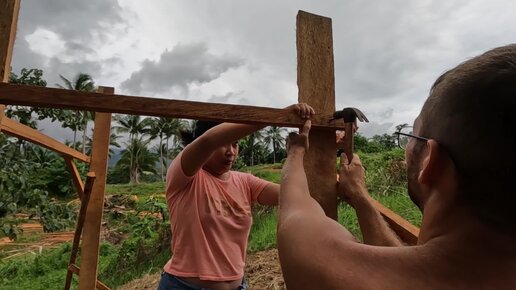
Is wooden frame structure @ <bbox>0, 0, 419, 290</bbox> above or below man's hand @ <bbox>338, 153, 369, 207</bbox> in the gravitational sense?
above

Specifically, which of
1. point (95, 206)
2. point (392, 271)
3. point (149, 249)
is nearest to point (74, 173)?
point (95, 206)

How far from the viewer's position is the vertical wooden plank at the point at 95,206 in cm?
306

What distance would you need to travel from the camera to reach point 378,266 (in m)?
0.81

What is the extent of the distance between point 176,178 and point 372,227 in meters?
1.06

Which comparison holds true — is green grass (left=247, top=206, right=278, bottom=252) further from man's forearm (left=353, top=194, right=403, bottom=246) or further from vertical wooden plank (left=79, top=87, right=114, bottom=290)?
man's forearm (left=353, top=194, right=403, bottom=246)

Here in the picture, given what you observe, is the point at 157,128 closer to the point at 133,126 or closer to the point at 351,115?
the point at 133,126

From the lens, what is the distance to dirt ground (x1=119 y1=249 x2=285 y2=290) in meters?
4.54

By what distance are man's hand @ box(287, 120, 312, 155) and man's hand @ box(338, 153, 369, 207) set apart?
0.23m

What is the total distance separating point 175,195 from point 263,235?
5026 millimetres

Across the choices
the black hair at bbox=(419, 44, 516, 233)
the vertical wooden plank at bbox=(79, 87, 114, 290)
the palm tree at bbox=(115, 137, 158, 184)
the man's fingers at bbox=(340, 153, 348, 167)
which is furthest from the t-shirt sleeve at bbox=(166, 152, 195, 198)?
the palm tree at bbox=(115, 137, 158, 184)

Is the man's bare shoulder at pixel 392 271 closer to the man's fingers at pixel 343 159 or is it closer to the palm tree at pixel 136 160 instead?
the man's fingers at pixel 343 159

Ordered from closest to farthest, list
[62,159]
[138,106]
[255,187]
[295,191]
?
[295,191], [138,106], [255,187], [62,159]

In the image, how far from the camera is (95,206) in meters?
3.14

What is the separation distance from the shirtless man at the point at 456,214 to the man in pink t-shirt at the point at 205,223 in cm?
106
